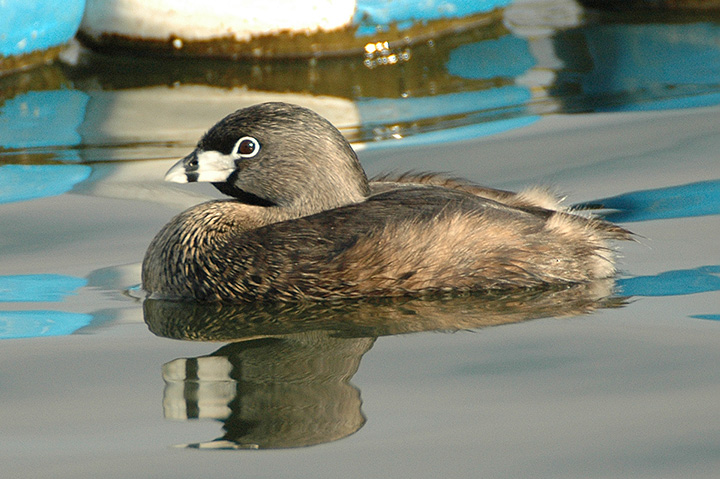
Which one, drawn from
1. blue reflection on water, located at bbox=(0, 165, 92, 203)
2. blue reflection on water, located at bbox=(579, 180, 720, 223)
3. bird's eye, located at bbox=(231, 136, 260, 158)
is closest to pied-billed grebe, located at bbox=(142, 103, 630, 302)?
bird's eye, located at bbox=(231, 136, 260, 158)

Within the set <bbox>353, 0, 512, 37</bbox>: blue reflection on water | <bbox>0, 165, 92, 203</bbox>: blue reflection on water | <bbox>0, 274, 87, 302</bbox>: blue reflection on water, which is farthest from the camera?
<bbox>353, 0, 512, 37</bbox>: blue reflection on water

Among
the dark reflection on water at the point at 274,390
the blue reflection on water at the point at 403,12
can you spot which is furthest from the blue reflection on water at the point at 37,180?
the blue reflection on water at the point at 403,12

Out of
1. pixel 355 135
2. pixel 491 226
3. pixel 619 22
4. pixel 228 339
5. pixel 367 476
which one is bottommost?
pixel 367 476

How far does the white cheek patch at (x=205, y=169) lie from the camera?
16.0 ft

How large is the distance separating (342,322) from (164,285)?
35.4 inches

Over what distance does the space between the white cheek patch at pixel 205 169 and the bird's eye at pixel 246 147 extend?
0.12 feet

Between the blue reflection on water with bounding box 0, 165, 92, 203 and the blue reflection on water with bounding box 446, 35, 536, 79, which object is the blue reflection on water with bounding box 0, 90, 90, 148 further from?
the blue reflection on water with bounding box 446, 35, 536, 79

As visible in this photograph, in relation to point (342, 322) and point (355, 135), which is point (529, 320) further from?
point (355, 135)

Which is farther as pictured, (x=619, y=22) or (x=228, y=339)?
(x=619, y=22)

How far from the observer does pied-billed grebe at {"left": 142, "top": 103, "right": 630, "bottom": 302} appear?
183 inches

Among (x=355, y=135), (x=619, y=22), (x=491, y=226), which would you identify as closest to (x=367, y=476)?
(x=491, y=226)

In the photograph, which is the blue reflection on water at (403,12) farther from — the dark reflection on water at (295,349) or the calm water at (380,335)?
the dark reflection on water at (295,349)

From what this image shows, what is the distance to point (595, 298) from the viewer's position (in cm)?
468

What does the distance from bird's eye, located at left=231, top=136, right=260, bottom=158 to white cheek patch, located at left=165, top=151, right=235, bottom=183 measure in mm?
37
